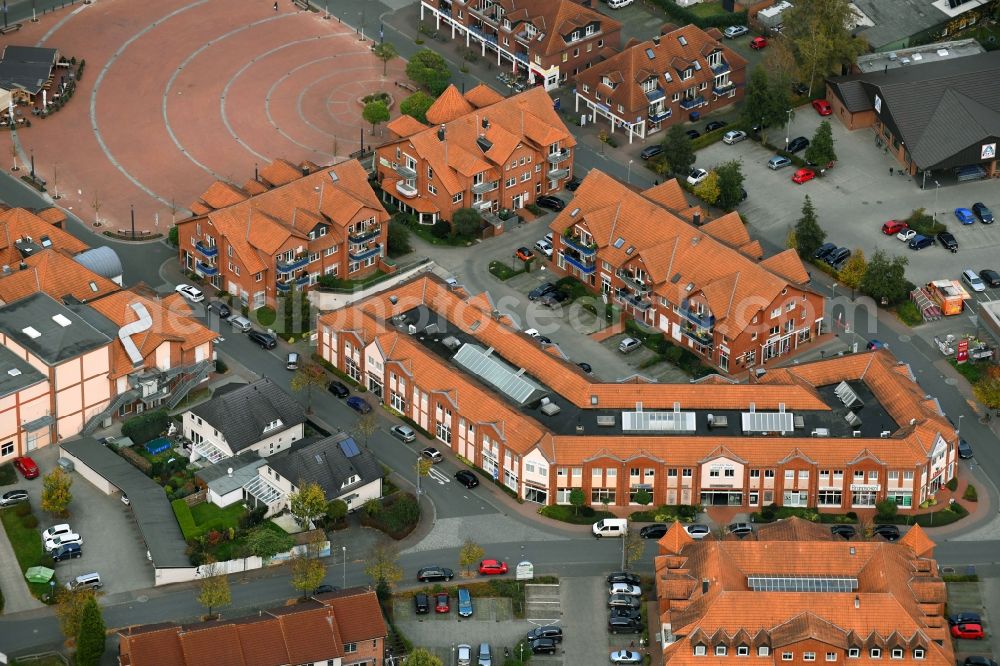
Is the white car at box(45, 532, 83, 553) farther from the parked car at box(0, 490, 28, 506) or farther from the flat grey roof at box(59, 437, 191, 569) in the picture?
the parked car at box(0, 490, 28, 506)

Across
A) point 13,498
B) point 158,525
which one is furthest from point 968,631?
point 13,498

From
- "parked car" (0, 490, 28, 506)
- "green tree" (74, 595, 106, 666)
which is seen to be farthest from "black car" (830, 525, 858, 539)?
"parked car" (0, 490, 28, 506)

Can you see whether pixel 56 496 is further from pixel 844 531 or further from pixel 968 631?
pixel 968 631

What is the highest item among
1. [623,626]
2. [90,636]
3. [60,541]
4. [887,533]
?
[90,636]

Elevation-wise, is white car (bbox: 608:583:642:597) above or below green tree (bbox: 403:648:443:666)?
below

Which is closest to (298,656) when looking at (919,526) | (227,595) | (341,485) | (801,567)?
(227,595)

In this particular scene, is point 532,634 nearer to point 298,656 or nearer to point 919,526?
point 298,656
